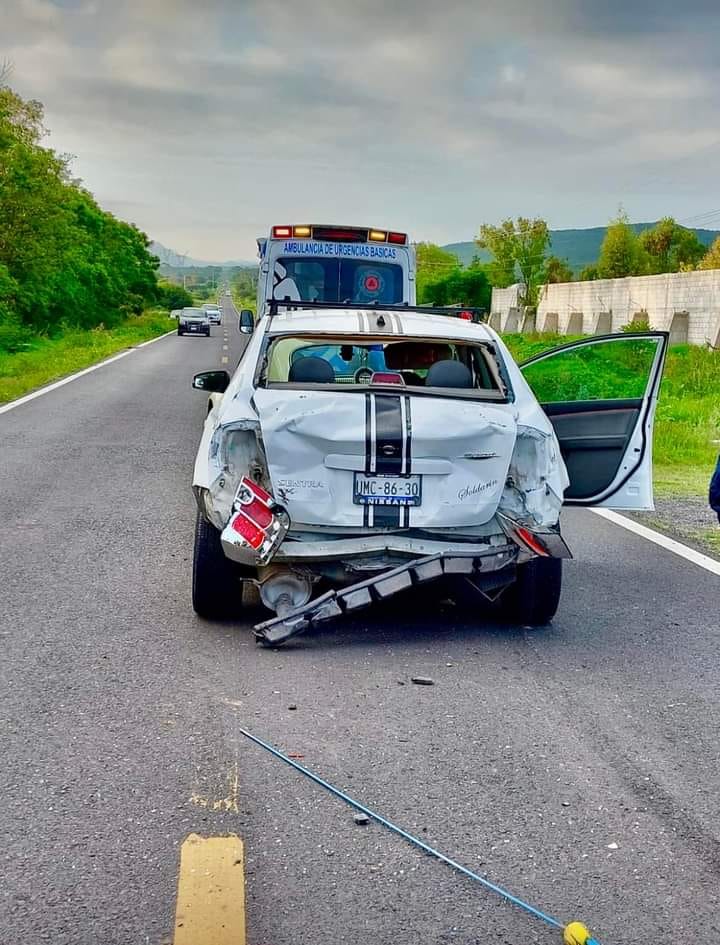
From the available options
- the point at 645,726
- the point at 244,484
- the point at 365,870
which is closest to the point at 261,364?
the point at 244,484

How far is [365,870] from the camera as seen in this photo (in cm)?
352

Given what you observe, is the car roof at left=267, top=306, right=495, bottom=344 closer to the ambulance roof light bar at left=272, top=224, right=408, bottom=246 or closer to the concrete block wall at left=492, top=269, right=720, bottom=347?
the ambulance roof light bar at left=272, top=224, right=408, bottom=246

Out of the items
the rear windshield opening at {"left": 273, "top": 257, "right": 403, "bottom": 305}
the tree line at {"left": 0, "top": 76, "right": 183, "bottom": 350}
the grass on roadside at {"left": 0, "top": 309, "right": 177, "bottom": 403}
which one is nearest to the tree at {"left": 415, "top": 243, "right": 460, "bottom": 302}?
the tree line at {"left": 0, "top": 76, "right": 183, "bottom": 350}

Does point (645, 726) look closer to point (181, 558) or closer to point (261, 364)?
point (261, 364)

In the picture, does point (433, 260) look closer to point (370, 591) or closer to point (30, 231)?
point (30, 231)

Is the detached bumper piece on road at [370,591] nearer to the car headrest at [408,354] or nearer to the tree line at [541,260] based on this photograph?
the car headrest at [408,354]

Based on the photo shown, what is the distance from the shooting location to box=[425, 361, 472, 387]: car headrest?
6.70 meters

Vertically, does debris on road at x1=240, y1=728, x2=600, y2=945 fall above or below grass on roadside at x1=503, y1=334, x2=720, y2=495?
above

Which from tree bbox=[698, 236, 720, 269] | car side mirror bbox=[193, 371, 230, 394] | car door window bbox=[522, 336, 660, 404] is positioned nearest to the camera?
car side mirror bbox=[193, 371, 230, 394]

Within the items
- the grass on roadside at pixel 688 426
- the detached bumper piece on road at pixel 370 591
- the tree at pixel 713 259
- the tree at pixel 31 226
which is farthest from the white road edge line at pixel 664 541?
the tree at pixel 713 259

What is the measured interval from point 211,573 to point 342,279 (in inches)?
433

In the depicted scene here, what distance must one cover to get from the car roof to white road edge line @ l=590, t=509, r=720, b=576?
236 cm

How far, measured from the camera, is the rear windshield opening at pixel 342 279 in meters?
16.7

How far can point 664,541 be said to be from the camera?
9.20 meters
